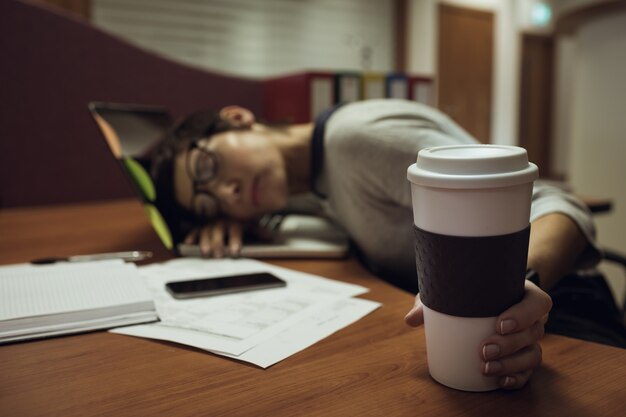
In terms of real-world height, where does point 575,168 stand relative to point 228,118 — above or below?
below

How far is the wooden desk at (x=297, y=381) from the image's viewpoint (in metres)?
0.44

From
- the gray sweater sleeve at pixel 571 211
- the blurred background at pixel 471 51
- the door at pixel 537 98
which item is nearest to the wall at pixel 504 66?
the blurred background at pixel 471 51

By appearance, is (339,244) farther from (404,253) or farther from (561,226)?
(561,226)

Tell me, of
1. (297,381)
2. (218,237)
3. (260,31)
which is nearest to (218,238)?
(218,237)

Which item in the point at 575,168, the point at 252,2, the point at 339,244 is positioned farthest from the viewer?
the point at 252,2

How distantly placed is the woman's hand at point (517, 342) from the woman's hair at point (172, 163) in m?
0.76

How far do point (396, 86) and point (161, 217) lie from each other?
107 cm

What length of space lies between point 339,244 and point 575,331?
454mm

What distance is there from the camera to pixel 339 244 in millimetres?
1069

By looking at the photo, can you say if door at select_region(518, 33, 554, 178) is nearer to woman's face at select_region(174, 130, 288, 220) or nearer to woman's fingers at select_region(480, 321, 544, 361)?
woman's face at select_region(174, 130, 288, 220)

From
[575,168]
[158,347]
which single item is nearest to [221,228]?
[158,347]

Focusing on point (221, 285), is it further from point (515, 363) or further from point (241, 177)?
point (515, 363)

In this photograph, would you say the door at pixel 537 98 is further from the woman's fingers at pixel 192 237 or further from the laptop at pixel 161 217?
the woman's fingers at pixel 192 237

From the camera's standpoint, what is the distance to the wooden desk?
→ 0.44 metres
